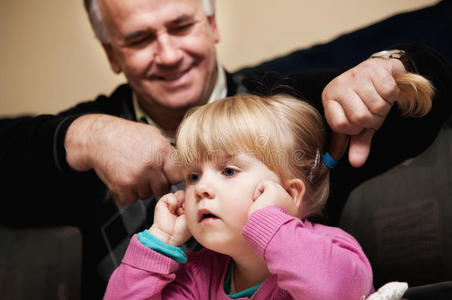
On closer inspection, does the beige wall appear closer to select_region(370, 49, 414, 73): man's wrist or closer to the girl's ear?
select_region(370, 49, 414, 73): man's wrist

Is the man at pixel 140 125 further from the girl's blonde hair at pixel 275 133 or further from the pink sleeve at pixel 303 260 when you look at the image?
the pink sleeve at pixel 303 260

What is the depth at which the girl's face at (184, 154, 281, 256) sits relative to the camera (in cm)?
61

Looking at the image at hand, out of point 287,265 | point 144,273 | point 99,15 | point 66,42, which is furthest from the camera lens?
point 66,42

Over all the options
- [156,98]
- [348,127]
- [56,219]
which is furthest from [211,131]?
[56,219]

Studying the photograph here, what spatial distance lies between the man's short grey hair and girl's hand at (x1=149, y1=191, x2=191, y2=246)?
0.54m

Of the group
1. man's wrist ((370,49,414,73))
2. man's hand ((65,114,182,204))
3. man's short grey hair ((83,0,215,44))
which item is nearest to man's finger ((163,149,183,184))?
man's hand ((65,114,182,204))

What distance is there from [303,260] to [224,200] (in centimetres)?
13

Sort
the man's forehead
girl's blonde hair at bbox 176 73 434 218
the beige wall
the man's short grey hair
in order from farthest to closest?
the beige wall, the man's short grey hair, the man's forehead, girl's blonde hair at bbox 176 73 434 218

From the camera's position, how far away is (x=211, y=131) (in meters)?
0.66

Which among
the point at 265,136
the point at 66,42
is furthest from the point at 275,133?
the point at 66,42

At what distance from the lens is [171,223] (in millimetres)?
694

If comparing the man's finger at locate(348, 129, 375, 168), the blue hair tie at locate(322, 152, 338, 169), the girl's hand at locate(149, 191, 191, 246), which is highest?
the man's finger at locate(348, 129, 375, 168)

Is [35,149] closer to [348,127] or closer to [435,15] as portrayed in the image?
[348,127]

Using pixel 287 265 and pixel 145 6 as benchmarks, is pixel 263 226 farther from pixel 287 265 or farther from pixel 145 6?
pixel 145 6
